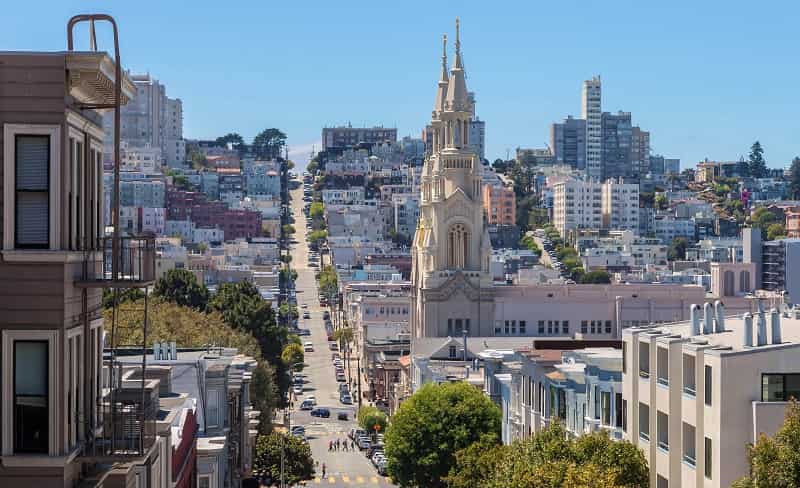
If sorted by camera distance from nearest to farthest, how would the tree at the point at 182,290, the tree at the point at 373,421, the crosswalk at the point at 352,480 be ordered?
1. the crosswalk at the point at 352,480
2. the tree at the point at 373,421
3. the tree at the point at 182,290

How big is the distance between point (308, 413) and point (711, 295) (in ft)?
142

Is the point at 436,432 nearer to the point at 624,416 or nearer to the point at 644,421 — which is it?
the point at 624,416

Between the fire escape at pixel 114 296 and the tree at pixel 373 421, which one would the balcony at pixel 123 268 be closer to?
the fire escape at pixel 114 296

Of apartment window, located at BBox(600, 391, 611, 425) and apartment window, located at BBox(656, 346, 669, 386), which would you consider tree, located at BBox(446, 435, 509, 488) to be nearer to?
apartment window, located at BBox(600, 391, 611, 425)

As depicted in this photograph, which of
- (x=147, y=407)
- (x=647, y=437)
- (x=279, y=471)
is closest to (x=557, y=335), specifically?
(x=279, y=471)

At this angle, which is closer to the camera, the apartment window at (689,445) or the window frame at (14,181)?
the window frame at (14,181)

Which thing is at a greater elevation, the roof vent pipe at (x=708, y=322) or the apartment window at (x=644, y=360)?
the roof vent pipe at (x=708, y=322)

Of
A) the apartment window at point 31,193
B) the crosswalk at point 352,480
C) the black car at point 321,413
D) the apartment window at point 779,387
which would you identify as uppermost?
the apartment window at point 31,193

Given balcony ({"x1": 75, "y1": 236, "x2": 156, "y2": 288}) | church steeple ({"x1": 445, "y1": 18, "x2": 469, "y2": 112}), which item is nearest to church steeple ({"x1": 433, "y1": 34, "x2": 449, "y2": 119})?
church steeple ({"x1": 445, "y1": 18, "x2": 469, "y2": 112})

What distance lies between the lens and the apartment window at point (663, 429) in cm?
4338

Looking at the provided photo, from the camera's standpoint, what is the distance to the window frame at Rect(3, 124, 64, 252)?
1836cm

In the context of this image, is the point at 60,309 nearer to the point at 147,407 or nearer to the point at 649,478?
the point at 147,407

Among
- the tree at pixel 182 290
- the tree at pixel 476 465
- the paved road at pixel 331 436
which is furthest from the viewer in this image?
the tree at pixel 182 290

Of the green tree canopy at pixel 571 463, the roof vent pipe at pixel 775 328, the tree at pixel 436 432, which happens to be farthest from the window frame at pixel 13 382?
the tree at pixel 436 432
